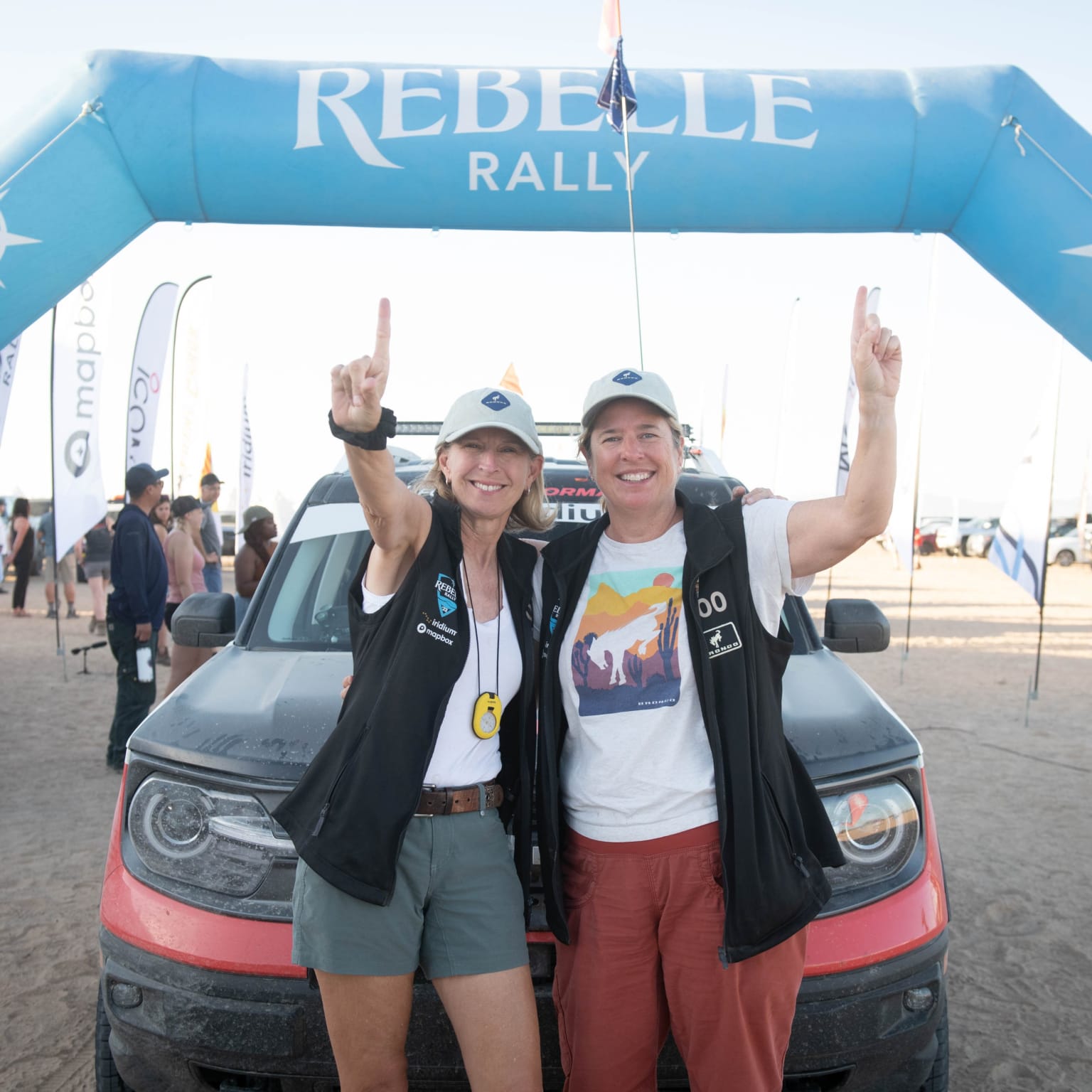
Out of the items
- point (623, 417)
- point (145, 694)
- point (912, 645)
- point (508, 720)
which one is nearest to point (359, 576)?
point (508, 720)

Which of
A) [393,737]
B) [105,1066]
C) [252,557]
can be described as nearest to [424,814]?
[393,737]

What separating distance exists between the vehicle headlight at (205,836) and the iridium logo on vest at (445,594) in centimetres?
69

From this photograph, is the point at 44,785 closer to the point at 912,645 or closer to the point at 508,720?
the point at 508,720

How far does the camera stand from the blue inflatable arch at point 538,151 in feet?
12.8

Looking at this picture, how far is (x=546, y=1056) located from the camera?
7.29ft

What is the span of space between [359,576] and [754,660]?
34.1 inches

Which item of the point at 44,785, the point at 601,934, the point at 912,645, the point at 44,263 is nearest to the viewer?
the point at 601,934

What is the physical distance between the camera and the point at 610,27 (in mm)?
3943

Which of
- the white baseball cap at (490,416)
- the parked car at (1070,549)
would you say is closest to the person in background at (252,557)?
the white baseball cap at (490,416)

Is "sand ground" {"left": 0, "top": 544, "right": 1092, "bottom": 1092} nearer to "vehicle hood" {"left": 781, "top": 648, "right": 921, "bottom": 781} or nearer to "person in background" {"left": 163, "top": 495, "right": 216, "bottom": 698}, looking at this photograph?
"person in background" {"left": 163, "top": 495, "right": 216, "bottom": 698}

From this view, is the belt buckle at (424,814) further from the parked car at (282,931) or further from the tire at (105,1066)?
the tire at (105,1066)

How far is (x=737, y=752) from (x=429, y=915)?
71 centimetres

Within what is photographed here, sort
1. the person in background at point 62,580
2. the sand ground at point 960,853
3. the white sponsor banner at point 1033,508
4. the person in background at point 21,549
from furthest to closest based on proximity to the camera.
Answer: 1. the person in background at point 21,549
2. the person in background at point 62,580
3. the white sponsor banner at point 1033,508
4. the sand ground at point 960,853

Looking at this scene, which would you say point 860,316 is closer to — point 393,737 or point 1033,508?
point 393,737
